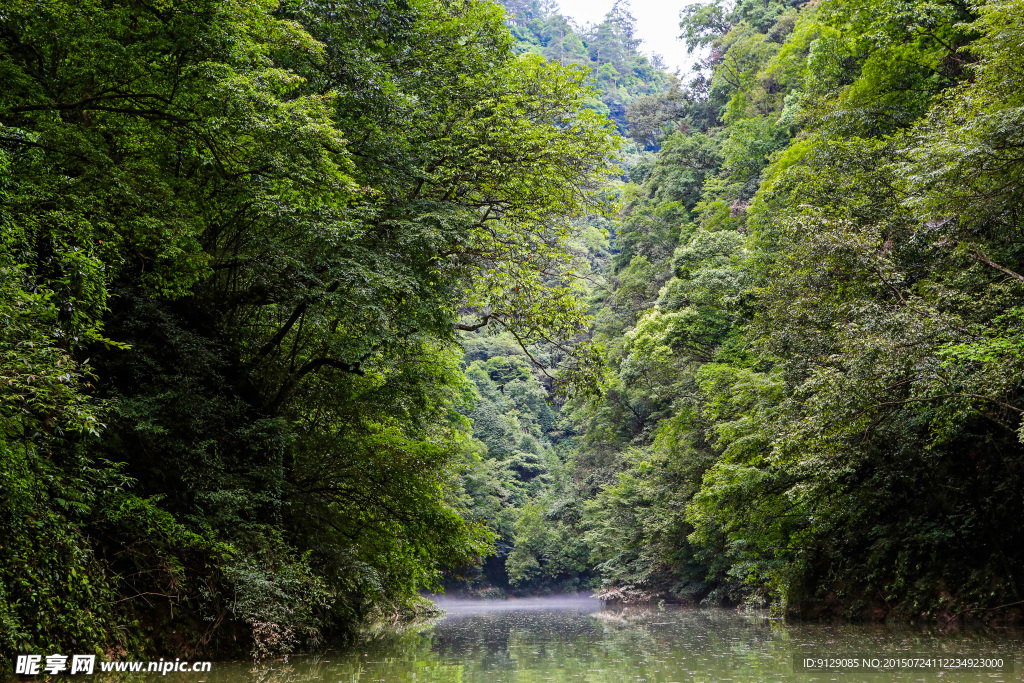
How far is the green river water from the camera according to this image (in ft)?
26.3

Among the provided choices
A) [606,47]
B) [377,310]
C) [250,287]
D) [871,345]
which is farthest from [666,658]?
[606,47]

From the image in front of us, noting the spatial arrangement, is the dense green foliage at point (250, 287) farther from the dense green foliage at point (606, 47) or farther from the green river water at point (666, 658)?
the dense green foliage at point (606, 47)

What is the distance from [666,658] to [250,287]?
8.75 meters

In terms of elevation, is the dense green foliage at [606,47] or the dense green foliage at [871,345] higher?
the dense green foliage at [606,47]

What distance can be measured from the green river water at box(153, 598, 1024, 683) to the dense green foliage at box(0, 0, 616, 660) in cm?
117

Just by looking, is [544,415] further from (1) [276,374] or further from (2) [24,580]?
(2) [24,580]

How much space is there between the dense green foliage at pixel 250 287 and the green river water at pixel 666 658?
117 centimetres

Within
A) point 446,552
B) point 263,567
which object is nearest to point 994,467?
point 446,552

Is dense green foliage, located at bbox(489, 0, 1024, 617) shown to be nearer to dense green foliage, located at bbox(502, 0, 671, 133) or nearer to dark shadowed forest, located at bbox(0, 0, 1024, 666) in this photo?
dark shadowed forest, located at bbox(0, 0, 1024, 666)

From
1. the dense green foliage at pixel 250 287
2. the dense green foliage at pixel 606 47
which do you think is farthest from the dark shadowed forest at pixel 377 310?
the dense green foliage at pixel 606 47

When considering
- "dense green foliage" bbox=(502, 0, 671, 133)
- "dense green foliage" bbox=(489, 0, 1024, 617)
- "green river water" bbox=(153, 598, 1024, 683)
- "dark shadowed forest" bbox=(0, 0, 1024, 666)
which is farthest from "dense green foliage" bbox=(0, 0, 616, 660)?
"dense green foliage" bbox=(502, 0, 671, 133)

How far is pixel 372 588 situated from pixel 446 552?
1538 mm

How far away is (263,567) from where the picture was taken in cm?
1013

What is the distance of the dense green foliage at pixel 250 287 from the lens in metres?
7.13
